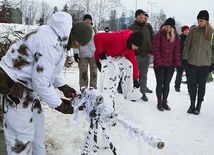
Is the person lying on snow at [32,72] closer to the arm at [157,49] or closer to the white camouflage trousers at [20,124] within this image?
the white camouflage trousers at [20,124]

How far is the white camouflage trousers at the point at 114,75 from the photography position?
4.65 meters

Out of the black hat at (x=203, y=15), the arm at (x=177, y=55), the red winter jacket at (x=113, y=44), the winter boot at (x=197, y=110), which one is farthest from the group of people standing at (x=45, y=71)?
the black hat at (x=203, y=15)

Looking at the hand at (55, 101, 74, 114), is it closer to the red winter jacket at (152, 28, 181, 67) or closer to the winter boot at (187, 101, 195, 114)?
the red winter jacket at (152, 28, 181, 67)

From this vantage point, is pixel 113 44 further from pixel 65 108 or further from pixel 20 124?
pixel 20 124

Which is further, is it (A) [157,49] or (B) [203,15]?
(A) [157,49]

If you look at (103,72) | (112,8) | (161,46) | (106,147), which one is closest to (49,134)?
(106,147)

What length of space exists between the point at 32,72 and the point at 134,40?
2231mm

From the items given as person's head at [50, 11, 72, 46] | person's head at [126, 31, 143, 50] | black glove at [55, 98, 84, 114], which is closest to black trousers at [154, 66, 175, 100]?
person's head at [126, 31, 143, 50]

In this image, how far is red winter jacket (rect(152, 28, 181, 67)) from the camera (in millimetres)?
5750

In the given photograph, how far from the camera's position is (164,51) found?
5.79 metres

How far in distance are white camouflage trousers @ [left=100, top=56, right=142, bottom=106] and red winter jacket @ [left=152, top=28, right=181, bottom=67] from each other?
44.8 inches

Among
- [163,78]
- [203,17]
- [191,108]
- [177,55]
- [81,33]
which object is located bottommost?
[191,108]

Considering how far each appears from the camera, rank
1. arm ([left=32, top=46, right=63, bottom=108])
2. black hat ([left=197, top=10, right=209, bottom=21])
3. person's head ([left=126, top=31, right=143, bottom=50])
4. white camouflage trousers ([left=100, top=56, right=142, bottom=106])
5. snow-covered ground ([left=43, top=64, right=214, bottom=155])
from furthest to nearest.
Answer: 1. black hat ([left=197, top=10, right=209, bottom=21])
2. white camouflage trousers ([left=100, top=56, right=142, bottom=106])
3. person's head ([left=126, top=31, right=143, bottom=50])
4. snow-covered ground ([left=43, top=64, right=214, bottom=155])
5. arm ([left=32, top=46, right=63, bottom=108])

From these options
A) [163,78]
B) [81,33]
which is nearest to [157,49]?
[163,78]
